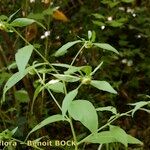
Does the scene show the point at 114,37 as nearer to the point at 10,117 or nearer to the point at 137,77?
the point at 137,77

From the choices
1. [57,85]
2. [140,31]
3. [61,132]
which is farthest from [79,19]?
[57,85]

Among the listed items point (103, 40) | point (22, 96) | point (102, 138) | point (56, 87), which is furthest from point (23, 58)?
point (103, 40)

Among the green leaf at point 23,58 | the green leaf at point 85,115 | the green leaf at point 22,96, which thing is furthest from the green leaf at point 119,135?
the green leaf at point 22,96

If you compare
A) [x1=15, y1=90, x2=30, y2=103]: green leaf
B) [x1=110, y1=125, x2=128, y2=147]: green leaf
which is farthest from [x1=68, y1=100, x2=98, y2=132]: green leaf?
[x1=15, y1=90, x2=30, y2=103]: green leaf

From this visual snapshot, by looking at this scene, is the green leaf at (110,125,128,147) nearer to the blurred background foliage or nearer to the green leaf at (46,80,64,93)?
the green leaf at (46,80,64,93)

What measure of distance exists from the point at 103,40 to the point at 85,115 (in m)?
1.60

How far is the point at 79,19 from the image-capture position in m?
2.69

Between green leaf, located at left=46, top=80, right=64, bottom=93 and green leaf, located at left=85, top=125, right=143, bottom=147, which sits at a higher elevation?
green leaf, located at left=46, top=80, right=64, bottom=93

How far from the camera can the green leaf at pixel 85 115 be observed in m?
0.83

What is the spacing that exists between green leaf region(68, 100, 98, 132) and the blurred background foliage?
1.03 m

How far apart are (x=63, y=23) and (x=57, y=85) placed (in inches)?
64.6

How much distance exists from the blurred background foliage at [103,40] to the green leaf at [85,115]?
3.37 ft

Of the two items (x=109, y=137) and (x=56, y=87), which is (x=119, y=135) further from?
(x=56, y=87)

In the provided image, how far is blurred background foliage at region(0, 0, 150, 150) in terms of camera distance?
6.87ft
